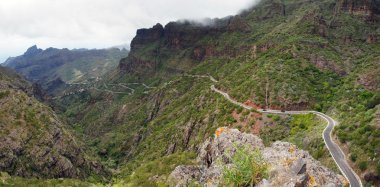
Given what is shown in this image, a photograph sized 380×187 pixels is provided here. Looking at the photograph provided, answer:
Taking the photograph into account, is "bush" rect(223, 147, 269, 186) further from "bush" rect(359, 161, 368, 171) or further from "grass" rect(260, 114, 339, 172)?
"grass" rect(260, 114, 339, 172)

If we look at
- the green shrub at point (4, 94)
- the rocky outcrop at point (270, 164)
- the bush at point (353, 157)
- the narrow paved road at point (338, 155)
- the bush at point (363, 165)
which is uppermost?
the rocky outcrop at point (270, 164)

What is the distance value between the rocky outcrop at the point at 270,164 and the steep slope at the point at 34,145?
5664 centimetres

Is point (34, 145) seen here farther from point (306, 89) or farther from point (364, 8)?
point (364, 8)

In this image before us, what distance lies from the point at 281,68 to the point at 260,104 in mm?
19440

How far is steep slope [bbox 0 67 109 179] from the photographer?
279 ft

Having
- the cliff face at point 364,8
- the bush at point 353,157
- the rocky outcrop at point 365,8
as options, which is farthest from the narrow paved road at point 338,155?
the cliff face at point 364,8

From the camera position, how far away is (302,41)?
5167 inches

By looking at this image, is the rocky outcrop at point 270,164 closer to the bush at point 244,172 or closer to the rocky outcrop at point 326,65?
the bush at point 244,172

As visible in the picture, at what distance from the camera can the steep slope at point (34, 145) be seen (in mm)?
85188

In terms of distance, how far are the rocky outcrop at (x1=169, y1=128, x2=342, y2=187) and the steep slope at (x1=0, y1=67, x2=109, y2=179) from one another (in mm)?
56637

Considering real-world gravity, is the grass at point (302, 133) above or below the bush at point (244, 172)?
below

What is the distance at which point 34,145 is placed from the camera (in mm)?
90688

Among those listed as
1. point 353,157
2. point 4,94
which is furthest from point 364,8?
point 4,94

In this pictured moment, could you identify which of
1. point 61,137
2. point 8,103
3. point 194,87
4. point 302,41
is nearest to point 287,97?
point 302,41
